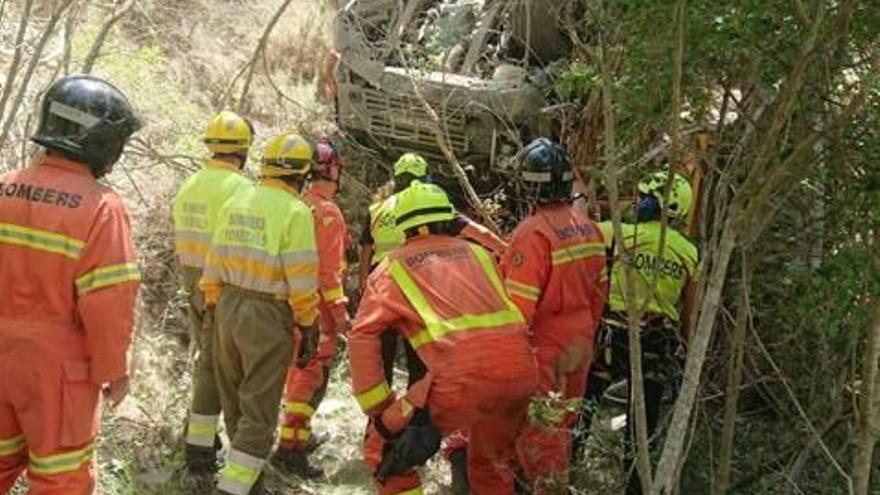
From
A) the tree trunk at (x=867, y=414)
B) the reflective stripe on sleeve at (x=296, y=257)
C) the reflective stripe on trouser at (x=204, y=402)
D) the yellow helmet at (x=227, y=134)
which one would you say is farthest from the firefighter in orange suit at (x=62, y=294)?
the tree trunk at (x=867, y=414)

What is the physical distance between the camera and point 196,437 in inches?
207

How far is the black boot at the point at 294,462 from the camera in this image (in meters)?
5.64

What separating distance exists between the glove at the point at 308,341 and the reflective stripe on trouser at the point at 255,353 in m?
0.11

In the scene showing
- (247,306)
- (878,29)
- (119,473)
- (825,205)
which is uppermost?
(878,29)

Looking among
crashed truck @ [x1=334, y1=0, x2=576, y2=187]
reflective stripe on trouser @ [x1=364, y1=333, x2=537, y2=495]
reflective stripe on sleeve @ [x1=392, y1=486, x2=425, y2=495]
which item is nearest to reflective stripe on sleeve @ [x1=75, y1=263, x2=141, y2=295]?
reflective stripe on trouser @ [x1=364, y1=333, x2=537, y2=495]

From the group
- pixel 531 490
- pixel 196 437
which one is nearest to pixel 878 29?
pixel 531 490

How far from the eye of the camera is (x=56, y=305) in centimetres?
358

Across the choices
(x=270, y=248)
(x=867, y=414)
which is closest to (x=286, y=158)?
(x=270, y=248)

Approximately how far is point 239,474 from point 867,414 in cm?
272

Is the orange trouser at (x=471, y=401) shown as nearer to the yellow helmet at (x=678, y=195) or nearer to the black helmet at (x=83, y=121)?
the yellow helmet at (x=678, y=195)

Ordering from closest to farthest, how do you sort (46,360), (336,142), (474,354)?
1. (46,360)
2. (474,354)
3. (336,142)

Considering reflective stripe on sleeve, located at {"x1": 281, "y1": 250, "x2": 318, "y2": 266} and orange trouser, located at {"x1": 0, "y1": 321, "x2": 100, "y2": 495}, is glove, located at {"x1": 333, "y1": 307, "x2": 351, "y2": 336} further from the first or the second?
orange trouser, located at {"x1": 0, "y1": 321, "x2": 100, "y2": 495}

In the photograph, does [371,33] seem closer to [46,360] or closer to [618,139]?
[618,139]

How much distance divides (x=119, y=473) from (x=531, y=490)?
195cm
